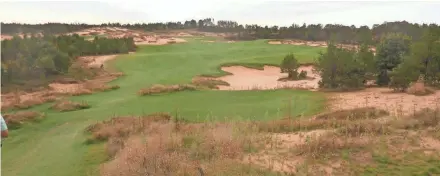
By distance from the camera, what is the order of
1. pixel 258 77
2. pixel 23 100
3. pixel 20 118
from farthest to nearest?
pixel 258 77 → pixel 23 100 → pixel 20 118

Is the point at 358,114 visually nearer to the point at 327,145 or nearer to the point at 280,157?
the point at 327,145

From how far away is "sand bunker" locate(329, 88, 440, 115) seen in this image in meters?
20.8

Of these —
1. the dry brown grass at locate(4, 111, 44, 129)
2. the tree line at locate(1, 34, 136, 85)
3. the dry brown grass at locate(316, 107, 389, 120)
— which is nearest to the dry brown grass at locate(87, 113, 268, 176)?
the dry brown grass at locate(316, 107, 389, 120)

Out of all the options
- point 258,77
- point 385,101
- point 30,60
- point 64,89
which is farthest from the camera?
point 258,77

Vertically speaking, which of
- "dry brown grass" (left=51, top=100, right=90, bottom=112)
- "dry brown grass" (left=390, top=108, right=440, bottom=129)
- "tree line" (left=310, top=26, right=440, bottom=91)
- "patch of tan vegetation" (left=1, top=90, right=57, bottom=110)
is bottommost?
"patch of tan vegetation" (left=1, top=90, right=57, bottom=110)

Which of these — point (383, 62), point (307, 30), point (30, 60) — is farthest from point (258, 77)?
point (307, 30)

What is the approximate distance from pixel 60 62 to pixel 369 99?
31532 millimetres

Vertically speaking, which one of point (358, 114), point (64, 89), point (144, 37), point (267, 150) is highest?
point (144, 37)

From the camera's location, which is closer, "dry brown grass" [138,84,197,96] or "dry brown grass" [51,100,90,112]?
"dry brown grass" [51,100,90,112]

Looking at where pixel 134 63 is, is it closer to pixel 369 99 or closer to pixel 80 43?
pixel 80 43

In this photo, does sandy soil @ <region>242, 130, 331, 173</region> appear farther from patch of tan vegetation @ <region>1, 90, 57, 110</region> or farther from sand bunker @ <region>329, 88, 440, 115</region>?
patch of tan vegetation @ <region>1, 90, 57, 110</region>

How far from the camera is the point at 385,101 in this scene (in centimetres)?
2352

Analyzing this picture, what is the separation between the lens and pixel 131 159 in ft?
34.2

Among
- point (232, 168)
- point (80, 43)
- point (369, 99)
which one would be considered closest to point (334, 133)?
point (232, 168)
